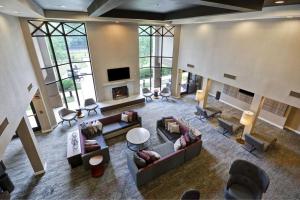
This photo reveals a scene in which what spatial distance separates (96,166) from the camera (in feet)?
18.5

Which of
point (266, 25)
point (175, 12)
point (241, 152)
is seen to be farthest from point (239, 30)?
point (241, 152)

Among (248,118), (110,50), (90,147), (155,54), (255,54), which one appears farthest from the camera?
(155,54)

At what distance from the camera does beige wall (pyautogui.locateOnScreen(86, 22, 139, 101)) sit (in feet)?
28.7

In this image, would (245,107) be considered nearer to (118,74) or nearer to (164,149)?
(164,149)

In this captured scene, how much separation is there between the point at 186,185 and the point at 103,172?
2987 millimetres

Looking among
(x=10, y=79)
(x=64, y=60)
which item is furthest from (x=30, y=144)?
(x=64, y=60)

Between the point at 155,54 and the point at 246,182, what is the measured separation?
30.2ft

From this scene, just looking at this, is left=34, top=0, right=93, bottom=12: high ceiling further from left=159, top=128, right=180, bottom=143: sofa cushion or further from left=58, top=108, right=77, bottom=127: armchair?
left=159, top=128, right=180, bottom=143: sofa cushion

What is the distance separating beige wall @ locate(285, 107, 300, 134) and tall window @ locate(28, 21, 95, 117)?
11142 millimetres

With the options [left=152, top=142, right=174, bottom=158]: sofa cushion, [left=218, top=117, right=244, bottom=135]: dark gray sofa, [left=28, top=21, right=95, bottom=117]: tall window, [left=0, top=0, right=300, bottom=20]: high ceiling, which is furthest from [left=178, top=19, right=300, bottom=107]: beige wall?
[left=28, top=21, right=95, bottom=117]: tall window

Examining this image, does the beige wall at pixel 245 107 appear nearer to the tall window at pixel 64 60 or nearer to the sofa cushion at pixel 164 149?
the sofa cushion at pixel 164 149

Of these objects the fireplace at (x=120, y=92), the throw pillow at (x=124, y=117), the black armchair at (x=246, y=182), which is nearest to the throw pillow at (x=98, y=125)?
the throw pillow at (x=124, y=117)

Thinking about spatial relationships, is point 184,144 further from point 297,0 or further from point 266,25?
point 266,25

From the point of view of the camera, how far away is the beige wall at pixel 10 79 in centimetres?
358
